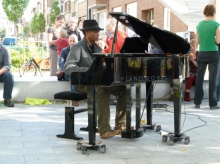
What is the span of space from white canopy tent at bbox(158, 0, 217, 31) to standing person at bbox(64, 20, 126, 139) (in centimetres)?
526

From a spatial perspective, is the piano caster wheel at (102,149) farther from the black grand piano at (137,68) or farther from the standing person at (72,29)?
the standing person at (72,29)

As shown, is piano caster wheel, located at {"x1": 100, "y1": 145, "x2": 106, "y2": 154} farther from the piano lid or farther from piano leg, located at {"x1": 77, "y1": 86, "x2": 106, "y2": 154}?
the piano lid

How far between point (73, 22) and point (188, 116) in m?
4.27

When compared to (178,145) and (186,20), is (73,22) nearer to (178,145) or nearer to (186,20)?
(186,20)

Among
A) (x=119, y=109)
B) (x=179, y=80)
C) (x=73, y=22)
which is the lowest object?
(x=119, y=109)

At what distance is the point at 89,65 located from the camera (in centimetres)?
616

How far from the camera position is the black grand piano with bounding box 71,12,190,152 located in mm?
5098

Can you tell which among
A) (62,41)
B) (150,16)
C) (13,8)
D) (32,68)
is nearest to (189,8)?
(62,41)

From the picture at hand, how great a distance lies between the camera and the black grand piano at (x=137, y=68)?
5.10 m

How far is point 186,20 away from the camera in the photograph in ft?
37.4

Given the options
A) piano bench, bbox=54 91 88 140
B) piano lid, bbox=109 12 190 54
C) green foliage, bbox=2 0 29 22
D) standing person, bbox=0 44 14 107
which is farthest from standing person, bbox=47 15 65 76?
green foliage, bbox=2 0 29 22

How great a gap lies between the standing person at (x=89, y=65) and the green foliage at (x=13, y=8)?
36575 mm

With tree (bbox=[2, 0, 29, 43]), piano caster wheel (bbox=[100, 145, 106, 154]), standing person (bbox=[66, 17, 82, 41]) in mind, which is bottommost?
piano caster wheel (bbox=[100, 145, 106, 154])

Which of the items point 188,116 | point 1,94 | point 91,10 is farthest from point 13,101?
point 91,10
